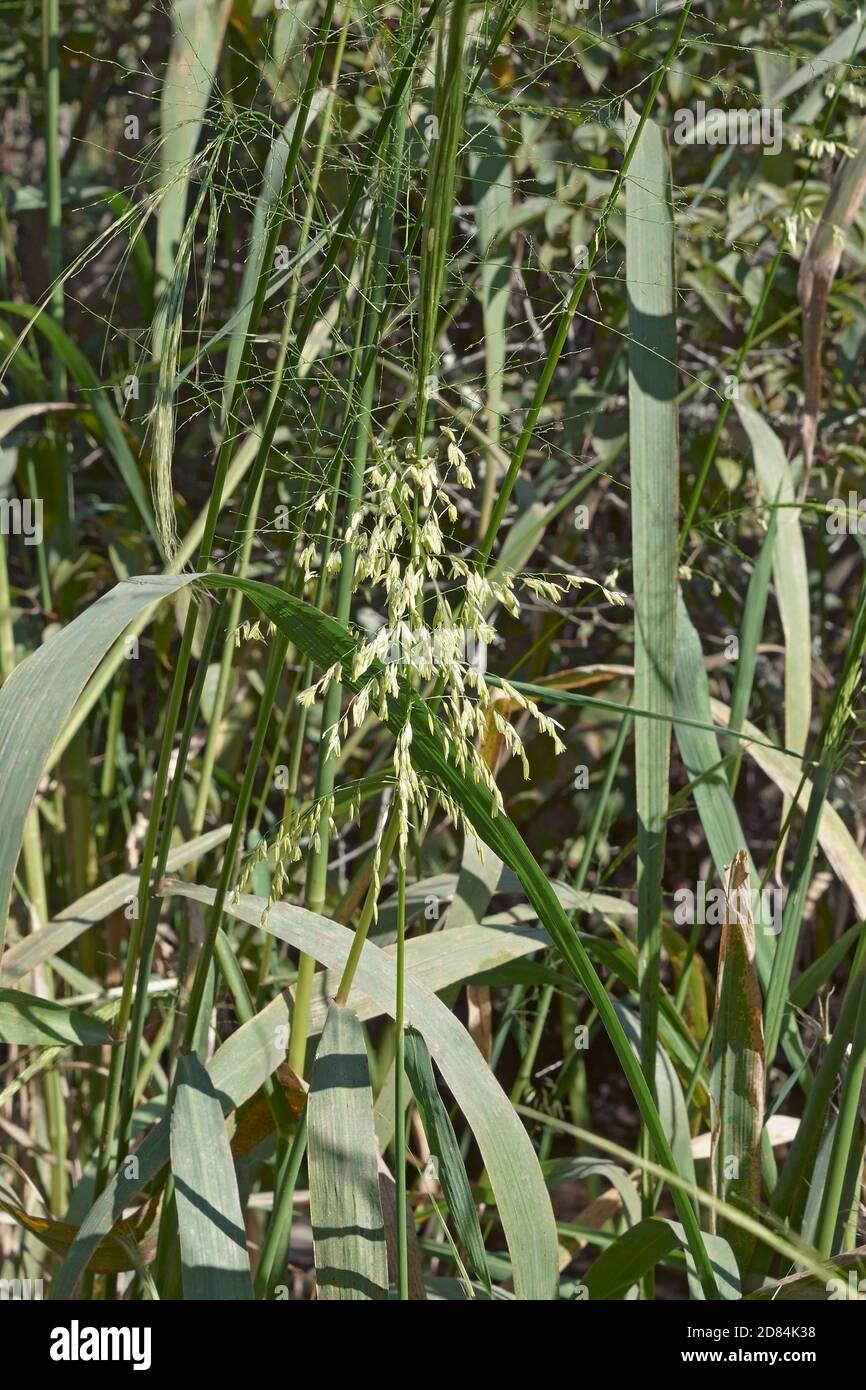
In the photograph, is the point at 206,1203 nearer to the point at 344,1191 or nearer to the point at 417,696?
the point at 344,1191

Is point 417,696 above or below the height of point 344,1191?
above

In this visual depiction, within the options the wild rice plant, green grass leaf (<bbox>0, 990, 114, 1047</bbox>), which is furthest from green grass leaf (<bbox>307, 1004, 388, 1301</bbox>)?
green grass leaf (<bbox>0, 990, 114, 1047</bbox>)

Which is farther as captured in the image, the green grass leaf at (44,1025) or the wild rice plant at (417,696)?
the green grass leaf at (44,1025)

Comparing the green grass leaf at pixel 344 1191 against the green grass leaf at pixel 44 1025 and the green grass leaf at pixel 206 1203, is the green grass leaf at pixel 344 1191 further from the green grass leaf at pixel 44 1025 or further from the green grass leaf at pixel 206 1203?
the green grass leaf at pixel 44 1025

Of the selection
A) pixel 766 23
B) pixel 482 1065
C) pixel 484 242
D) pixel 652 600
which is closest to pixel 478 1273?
pixel 482 1065

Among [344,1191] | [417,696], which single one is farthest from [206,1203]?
[417,696]

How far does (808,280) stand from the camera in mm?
625

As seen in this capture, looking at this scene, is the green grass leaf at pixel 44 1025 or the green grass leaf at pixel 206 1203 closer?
the green grass leaf at pixel 206 1203

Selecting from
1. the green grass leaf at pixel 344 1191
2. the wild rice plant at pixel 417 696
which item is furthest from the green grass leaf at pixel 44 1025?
the green grass leaf at pixel 344 1191

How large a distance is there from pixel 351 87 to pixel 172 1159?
39.2 inches

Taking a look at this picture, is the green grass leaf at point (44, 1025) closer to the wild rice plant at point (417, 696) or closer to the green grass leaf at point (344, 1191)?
the wild rice plant at point (417, 696)

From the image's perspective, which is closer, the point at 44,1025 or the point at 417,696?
the point at 417,696

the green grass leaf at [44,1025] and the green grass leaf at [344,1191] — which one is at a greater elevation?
the green grass leaf at [44,1025]

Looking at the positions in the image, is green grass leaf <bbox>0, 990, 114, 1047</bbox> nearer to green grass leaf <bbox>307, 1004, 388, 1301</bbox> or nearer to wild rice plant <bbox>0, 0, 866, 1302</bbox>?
wild rice plant <bbox>0, 0, 866, 1302</bbox>
